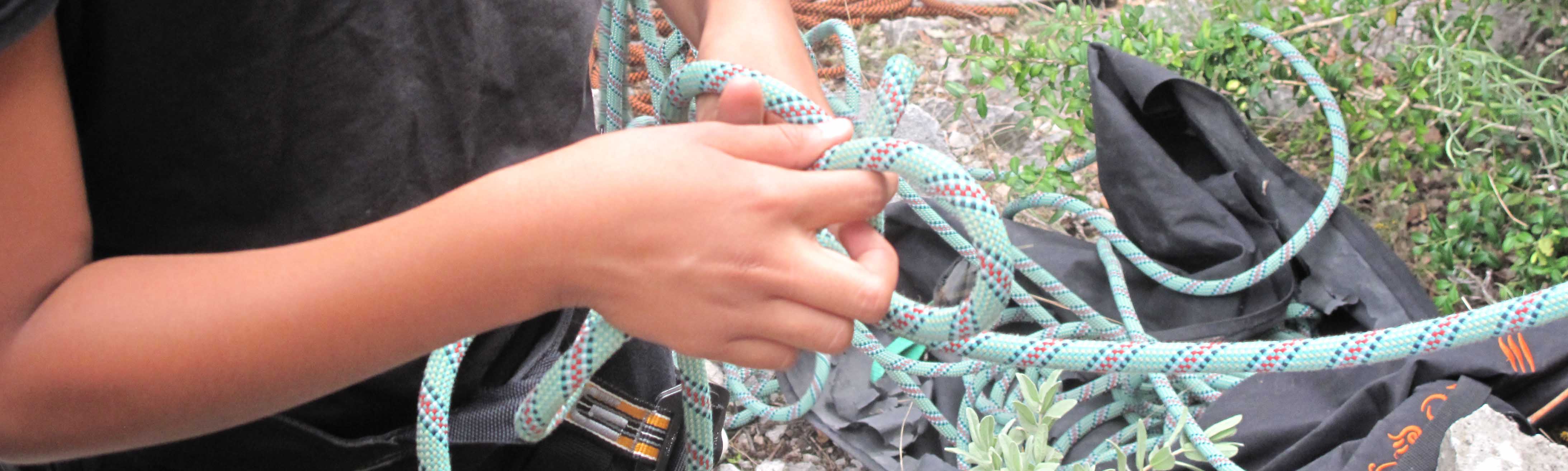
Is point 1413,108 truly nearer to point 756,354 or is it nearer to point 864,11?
point 864,11

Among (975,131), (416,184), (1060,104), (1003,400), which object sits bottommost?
(1003,400)

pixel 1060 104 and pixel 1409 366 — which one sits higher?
pixel 1060 104

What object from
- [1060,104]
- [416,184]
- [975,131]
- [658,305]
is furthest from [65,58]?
[975,131]

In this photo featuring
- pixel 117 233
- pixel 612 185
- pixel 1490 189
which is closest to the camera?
pixel 612 185

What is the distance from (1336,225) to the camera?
1806 millimetres

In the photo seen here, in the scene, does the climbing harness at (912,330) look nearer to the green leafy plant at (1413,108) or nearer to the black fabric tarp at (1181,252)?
the black fabric tarp at (1181,252)

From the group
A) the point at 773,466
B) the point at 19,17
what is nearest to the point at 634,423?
the point at 19,17

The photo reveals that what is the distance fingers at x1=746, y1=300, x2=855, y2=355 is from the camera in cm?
67

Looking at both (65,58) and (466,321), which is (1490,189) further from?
(65,58)

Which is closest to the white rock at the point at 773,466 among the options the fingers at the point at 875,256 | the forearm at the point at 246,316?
the fingers at the point at 875,256

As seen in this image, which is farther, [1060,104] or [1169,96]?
[1060,104]

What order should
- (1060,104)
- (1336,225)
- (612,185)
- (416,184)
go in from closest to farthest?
(612,185), (416,184), (1336,225), (1060,104)

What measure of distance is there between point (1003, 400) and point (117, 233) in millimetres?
1357

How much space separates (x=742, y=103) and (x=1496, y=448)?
98 centimetres
